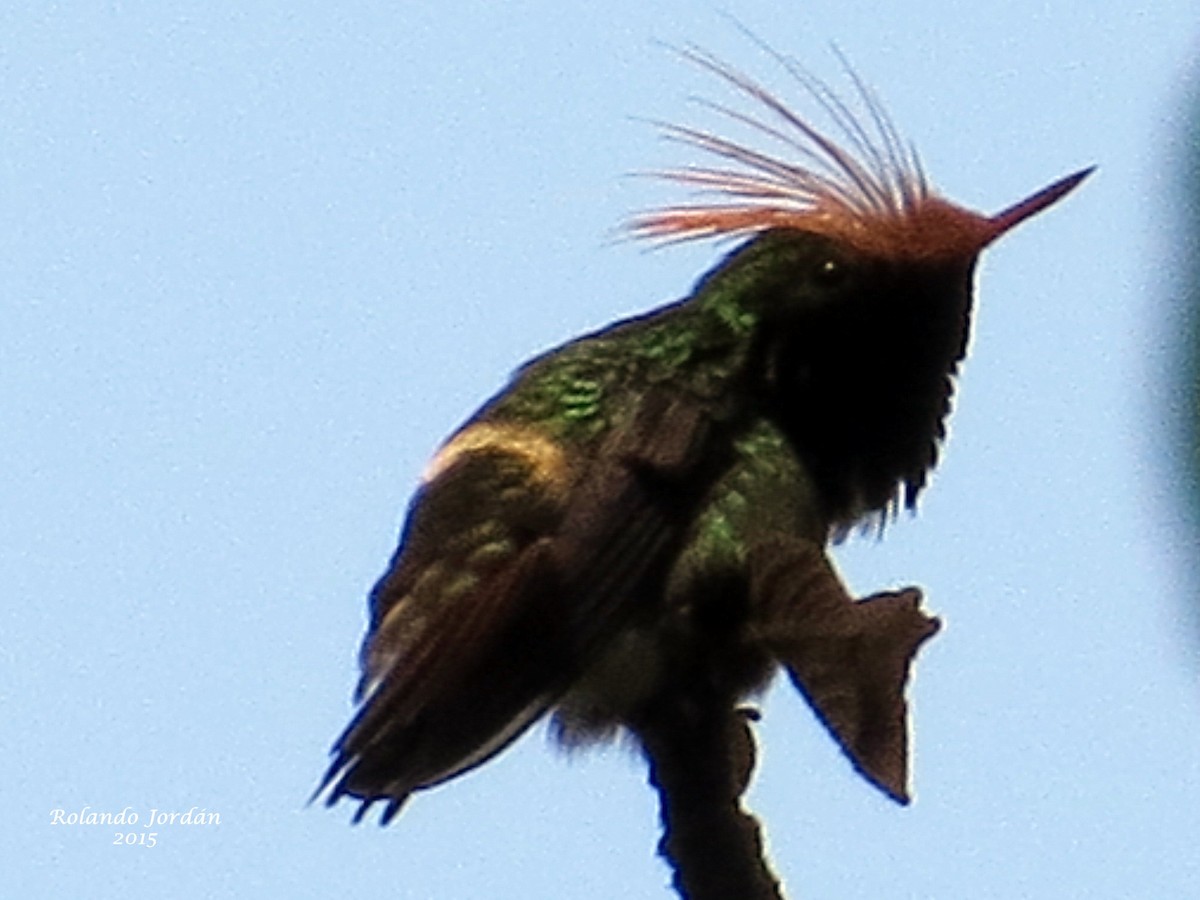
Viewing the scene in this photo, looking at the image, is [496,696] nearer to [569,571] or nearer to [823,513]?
[569,571]

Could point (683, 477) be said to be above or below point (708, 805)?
above

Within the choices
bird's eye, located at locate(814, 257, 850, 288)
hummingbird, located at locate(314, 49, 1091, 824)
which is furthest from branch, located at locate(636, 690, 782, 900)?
bird's eye, located at locate(814, 257, 850, 288)

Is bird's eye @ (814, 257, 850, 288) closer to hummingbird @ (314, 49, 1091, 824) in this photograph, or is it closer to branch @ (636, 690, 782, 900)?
hummingbird @ (314, 49, 1091, 824)

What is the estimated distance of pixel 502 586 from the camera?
241 centimetres

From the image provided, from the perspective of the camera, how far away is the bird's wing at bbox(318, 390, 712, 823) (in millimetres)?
2318

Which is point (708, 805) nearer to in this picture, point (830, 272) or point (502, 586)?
point (502, 586)

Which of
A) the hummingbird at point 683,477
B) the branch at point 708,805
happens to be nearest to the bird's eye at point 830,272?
the hummingbird at point 683,477

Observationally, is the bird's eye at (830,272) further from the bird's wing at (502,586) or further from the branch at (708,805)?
the branch at (708,805)

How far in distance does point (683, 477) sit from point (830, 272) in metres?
0.30

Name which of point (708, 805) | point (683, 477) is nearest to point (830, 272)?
point (683, 477)

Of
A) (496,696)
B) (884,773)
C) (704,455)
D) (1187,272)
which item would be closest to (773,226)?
(704,455)

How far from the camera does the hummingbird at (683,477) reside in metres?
2.31

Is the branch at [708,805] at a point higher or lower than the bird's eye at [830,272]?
lower

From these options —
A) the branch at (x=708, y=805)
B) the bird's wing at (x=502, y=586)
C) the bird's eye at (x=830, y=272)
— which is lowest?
the branch at (x=708, y=805)
